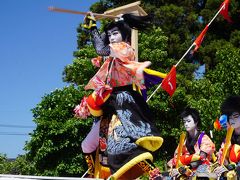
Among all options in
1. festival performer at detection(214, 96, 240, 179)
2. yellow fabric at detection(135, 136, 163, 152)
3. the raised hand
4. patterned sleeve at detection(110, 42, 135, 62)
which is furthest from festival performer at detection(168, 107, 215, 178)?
the raised hand

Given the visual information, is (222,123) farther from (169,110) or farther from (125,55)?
(169,110)

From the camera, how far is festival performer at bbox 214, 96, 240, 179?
4762mm

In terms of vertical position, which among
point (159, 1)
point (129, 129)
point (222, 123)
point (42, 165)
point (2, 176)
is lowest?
point (42, 165)

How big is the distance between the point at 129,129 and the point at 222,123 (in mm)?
1613

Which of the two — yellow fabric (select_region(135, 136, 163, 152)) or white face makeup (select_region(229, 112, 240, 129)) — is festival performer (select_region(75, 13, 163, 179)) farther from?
white face makeup (select_region(229, 112, 240, 129))

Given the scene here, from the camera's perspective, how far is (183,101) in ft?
41.3

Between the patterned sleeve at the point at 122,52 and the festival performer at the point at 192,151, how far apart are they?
155 centimetres

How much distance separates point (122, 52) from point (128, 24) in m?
0.38

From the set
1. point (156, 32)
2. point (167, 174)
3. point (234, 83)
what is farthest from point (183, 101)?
point (167, 174)

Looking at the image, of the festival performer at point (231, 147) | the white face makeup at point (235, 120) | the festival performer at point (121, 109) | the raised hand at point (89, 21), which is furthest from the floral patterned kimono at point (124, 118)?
the white face makeup at point (235, 120)

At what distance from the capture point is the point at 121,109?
4391 mm

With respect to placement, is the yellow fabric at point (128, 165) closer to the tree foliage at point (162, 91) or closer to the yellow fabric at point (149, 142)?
the yellow fabric at point (149, 142)

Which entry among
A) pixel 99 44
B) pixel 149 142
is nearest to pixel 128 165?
pixel 149 142

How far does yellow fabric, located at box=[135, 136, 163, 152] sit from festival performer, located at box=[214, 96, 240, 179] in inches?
34.6
